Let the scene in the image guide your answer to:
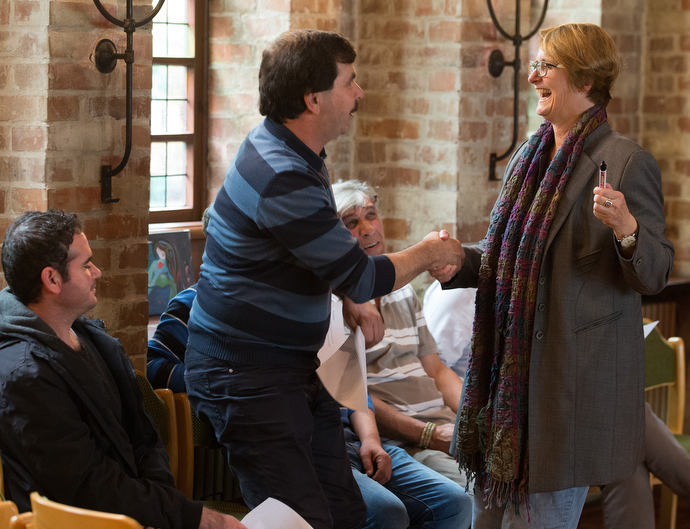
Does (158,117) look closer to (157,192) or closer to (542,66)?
(157,192)

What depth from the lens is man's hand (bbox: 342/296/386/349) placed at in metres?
2.01

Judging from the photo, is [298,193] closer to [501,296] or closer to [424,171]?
[501,296]

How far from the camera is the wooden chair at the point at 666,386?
308 centimetres

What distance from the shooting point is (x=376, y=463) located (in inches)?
95.3

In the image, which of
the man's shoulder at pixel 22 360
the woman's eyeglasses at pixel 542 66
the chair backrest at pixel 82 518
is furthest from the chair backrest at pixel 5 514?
the woman's eyeglasses at pixel 542 66

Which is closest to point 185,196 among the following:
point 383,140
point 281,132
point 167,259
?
point 167,259

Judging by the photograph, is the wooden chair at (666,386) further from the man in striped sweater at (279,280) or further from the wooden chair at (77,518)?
the wooden chair at (77,518)

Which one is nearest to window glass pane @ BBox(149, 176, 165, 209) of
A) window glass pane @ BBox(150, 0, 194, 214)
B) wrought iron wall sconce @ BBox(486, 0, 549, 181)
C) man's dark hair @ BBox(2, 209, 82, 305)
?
window glass pane @ BBox(150, 0, 194, 214)

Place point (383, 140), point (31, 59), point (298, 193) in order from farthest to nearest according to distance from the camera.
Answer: point (383, 140) → point (31, 59) → point (298, 193)

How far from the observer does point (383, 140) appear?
3.55 m

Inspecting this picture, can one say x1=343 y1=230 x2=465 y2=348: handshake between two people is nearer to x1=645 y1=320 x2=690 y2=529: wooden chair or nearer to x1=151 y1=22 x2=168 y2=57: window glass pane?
x1=645 y1=320 x2=690 y2=529: wooden chair

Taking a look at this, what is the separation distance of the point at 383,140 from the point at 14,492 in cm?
219

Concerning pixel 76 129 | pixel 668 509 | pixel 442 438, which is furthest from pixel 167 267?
pixel 668 509

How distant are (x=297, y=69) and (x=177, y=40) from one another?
5.22 ft
